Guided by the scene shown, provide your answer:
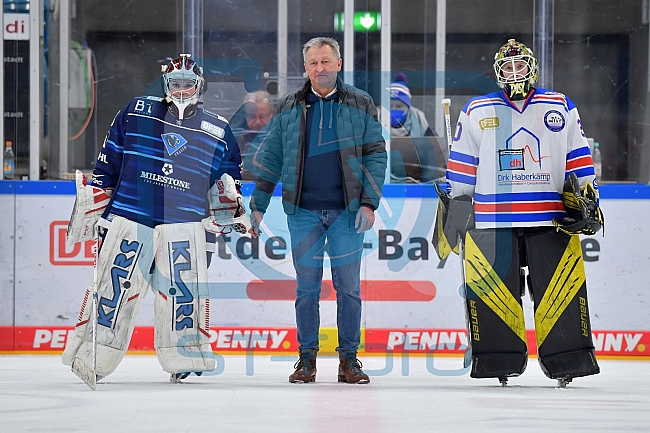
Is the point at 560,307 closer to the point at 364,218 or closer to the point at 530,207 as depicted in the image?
the point at 530,207

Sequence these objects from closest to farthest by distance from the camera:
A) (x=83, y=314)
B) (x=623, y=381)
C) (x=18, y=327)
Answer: (x=83, y=314) → (x=623, y=381) → (x=18, y=327)

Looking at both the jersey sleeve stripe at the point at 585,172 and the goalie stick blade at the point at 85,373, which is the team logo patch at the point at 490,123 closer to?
the jersey sleeve stripe at the point at 585,172

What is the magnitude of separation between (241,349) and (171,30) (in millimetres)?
1992

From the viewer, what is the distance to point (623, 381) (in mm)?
4770

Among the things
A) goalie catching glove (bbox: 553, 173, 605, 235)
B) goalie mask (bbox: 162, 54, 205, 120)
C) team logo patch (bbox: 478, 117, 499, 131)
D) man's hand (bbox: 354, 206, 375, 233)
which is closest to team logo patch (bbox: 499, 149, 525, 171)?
team logo patch (bbox: 478, 117, 499, 131)

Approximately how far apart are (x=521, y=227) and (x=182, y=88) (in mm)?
1600

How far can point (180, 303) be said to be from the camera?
441 centimetres

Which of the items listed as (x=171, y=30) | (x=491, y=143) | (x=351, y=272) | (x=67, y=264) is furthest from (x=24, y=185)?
(x=491, y=143)

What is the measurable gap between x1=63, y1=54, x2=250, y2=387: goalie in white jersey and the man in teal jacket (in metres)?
0.29

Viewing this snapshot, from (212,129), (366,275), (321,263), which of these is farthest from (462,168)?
(366,275)

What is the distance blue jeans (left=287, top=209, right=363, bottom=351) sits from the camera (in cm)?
445

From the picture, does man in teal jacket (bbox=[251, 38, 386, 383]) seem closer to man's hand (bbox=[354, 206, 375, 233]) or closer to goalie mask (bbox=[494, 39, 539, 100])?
man's hand (bbox=[354, 206, 375, 233])

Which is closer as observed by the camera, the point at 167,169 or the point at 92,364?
the point at 92,364

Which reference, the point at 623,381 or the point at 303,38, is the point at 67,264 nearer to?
the point at 303,38
